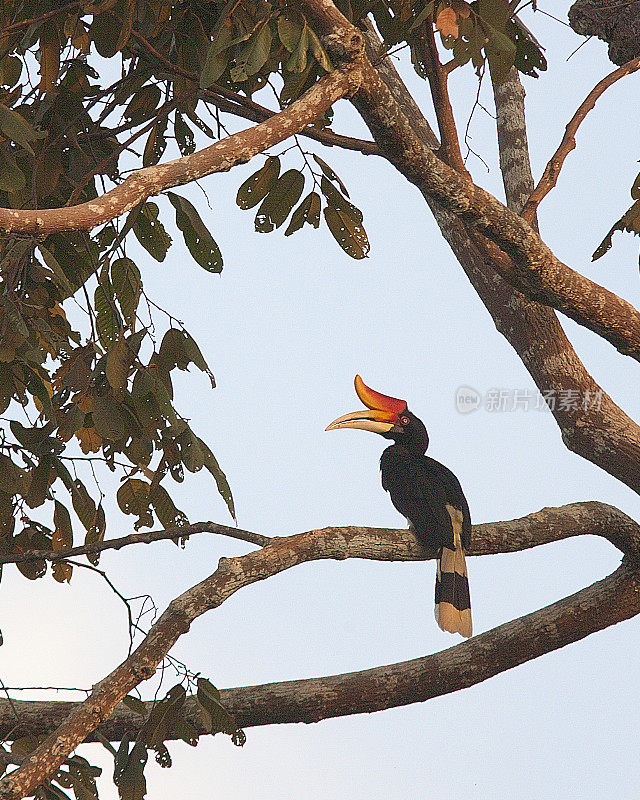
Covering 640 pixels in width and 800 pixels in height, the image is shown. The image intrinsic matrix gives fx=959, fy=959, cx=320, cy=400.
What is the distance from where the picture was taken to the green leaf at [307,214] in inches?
128

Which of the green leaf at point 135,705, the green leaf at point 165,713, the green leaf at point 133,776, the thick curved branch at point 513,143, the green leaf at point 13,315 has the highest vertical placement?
the thick curved branch at point 513,143

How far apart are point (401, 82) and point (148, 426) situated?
2112mm

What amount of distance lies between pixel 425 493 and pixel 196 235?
1.44 metres

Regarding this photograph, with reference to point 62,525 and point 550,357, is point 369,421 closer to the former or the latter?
point 550,357

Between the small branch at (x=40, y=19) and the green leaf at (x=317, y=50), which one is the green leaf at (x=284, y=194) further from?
the small branch at (x=40, y=19)

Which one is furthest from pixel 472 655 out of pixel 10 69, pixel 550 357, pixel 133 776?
pixel 10 69

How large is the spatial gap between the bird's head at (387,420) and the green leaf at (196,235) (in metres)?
1.36

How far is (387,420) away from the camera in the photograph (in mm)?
4324

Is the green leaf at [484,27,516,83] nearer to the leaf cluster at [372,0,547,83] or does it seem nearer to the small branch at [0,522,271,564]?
the leaf cluster at [372,0,547,83]

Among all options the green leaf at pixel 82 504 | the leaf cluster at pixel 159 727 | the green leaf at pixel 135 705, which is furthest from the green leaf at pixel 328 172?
the green leaf at pixel 135 705

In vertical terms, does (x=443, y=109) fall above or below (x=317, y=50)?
above

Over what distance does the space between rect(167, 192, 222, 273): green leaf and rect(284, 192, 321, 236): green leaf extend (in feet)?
1.09

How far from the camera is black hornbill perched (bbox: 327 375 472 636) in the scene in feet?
11.6

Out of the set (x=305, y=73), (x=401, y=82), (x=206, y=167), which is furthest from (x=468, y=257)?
(x=206, y=167)
